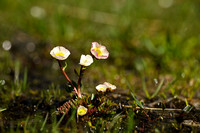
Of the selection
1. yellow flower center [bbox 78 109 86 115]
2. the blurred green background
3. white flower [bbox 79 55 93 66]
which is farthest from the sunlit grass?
white flower [bbox 79 55 93 66]

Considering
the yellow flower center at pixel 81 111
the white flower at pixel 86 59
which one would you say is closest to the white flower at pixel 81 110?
the yellow flower center at pixel 81 111

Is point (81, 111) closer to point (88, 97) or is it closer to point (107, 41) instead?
point (88, 97)

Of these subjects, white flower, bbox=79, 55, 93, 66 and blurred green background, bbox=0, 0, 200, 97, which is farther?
blurred green background, bbox=0, 0, 200, 97

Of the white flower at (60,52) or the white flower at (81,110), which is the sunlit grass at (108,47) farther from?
the white flower at (60,52)

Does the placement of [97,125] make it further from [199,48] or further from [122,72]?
[199,48]

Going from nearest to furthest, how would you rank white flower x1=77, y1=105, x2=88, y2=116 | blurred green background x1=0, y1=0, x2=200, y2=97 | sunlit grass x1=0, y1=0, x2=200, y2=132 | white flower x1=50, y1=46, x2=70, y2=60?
white flower x1=77, y1=105, x2=88, y2=116
white flower x1=50, y1=46, x2=70, y2=60
sunlit grass x1=0, y1=0, x2=200, y2=132
blurred green background x1=0, y1=0, x2=200, y2=97

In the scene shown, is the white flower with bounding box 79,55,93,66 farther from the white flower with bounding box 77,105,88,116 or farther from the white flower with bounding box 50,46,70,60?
the white flower with bounding box 77,105,88,116

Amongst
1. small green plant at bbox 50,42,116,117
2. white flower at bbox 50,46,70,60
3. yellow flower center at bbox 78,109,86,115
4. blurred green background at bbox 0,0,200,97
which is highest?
blurred green background at bbox 0,0,200,97

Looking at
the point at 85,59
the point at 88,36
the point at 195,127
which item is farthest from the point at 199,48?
the point at 85,59

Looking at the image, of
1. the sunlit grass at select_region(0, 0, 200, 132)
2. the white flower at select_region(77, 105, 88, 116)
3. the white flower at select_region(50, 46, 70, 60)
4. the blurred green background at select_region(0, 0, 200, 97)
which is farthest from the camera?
the blurred green background at select_region(0, 0, 200, 97)
